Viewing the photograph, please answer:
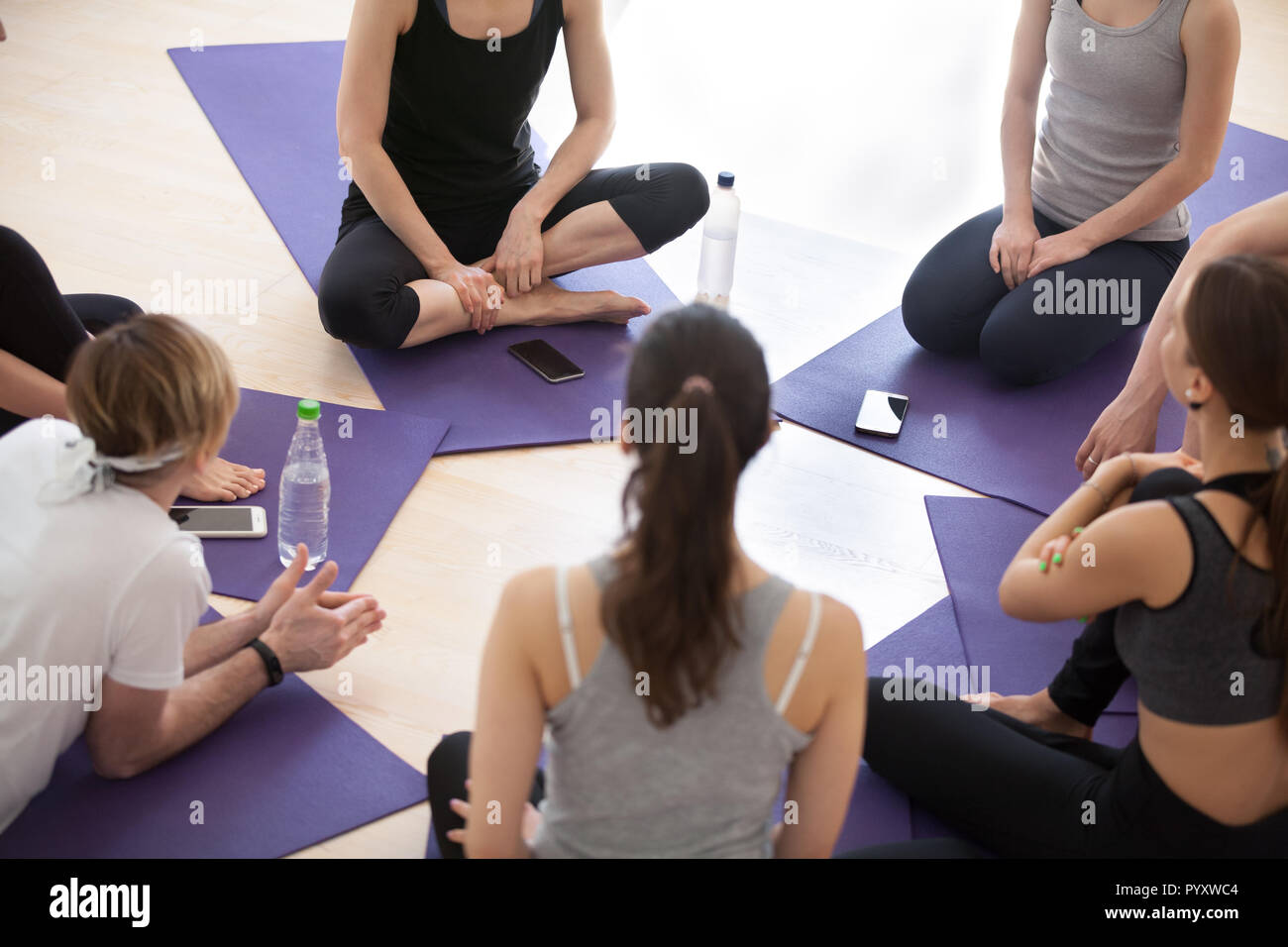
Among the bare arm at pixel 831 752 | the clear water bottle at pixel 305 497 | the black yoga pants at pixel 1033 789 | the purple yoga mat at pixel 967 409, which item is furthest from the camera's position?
the purple yoga mat at pixel 967 409

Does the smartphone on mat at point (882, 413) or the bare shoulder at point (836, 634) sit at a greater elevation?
the smartphone on mat at point (882, 413)

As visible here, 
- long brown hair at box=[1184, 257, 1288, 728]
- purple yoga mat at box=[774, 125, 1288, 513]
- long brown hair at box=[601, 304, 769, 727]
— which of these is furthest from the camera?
purple yoga mat at box=[774, 125, 1288, 513]

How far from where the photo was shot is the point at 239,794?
1647 mm

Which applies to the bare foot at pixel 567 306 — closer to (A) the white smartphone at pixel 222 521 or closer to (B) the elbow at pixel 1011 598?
(A) the white smartphone at pixel 222 521

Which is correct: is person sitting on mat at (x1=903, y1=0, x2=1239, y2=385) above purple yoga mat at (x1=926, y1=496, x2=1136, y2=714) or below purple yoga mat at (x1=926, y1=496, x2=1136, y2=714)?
above

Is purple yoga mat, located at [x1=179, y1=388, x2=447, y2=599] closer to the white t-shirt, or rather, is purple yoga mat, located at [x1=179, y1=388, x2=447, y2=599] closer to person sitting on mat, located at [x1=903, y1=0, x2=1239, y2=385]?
the white t-shirt

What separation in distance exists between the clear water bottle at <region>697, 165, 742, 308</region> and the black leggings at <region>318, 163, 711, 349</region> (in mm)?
45

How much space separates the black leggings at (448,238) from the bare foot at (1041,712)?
1396 millimetres

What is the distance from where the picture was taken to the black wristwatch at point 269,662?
1753 mm

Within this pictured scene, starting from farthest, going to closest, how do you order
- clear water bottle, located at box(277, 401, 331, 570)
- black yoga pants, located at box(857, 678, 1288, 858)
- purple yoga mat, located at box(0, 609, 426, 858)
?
clear water bottle, located at box(277, 401, 331, 570) < purple yoga mat, located at box(0, 609, 426, 858) < black yoga pants, located at box(857, 678, 1288, 858)

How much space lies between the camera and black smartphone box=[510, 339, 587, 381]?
2.62m

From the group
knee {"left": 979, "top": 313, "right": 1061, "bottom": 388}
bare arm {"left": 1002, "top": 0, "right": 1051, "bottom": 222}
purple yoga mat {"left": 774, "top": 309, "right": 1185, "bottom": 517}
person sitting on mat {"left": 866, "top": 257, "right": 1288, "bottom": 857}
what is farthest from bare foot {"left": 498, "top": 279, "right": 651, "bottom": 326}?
person sitting on mat {"left": 866, "top": 257, "right": 1288, "bottom": 857}

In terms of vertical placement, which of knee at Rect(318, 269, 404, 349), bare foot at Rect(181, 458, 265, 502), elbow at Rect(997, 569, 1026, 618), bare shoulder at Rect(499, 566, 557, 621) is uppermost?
knee at Rect(318, 269, 404, 349)

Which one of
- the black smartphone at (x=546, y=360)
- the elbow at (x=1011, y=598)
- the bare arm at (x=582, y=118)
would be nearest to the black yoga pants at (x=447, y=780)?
the elbow at (x=1011, y=598)
